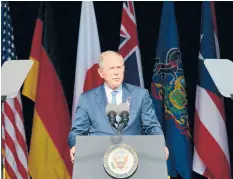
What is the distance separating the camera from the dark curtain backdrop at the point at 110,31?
513 centimetres

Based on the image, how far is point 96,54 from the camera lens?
470 cm

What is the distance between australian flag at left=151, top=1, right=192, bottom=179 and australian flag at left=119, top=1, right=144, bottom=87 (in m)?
0.20

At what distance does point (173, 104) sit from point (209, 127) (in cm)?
43

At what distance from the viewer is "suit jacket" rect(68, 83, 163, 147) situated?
250 centimetres

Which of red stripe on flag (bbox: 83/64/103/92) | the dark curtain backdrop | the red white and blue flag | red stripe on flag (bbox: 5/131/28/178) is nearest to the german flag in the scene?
red stripe on flag (bbox: 5/131/28/178)

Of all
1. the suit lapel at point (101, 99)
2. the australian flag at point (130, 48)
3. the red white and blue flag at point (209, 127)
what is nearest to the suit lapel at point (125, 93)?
the suit lapel at point (101, 99)

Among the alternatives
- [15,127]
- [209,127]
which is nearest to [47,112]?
[15,127]

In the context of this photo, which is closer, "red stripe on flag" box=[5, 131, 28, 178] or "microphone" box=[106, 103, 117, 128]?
"microphone" box=[106, 103, 117, 128]

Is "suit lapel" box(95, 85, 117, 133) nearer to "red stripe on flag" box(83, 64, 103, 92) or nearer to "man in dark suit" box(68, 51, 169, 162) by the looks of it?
"man in dark suit" box(68, 51, 169, 162)

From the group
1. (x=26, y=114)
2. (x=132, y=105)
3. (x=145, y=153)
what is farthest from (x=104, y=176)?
(x=26, y=114)

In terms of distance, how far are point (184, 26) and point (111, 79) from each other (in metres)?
2.87

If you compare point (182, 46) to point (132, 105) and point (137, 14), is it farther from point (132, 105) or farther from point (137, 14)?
point (132, 105)

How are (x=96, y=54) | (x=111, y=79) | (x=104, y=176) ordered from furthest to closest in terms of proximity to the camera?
(x=96, y=54), (x=111, y=79), (x=104, y=176)

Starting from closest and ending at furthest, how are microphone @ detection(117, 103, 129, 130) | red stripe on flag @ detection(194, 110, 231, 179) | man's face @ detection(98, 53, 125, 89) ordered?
microphone @ detection(117, 103, 129, 130), man's face @ detection(98, 53, 125, 89), red stripe on flag @ detection(194, 110, 231, 179)
